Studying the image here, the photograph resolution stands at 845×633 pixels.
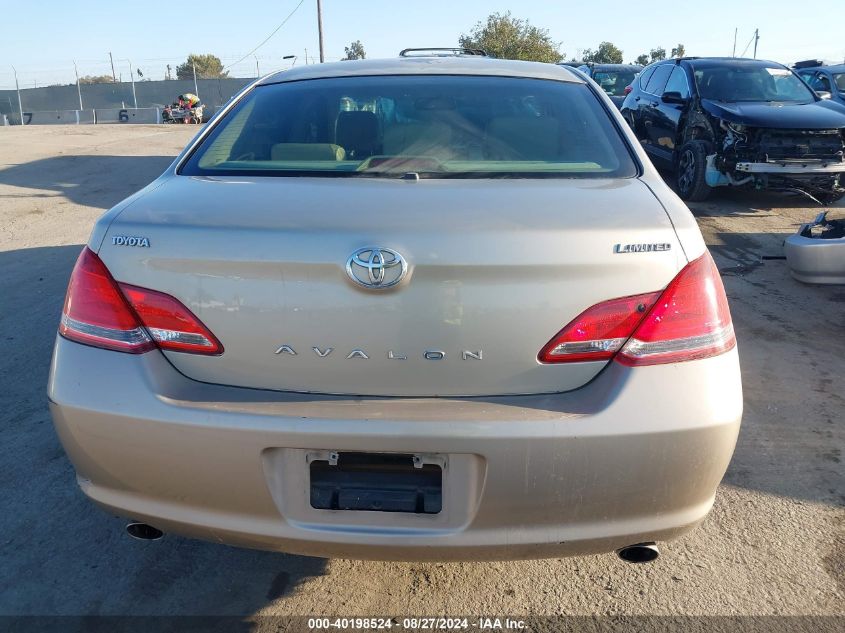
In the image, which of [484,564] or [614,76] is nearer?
[484,564]

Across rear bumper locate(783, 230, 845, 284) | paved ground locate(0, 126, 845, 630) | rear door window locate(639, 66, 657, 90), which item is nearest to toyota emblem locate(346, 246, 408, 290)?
paved ground locate(0, 126, 845, 630)

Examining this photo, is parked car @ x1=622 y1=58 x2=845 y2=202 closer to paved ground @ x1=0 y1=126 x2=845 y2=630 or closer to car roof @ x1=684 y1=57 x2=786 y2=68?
car roof @ x1=684 y1=57 x2=786 y2=68

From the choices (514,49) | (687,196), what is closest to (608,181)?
(687,196)

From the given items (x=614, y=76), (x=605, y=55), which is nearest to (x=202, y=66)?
(x=605, y=55)

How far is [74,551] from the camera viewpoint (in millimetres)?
2494

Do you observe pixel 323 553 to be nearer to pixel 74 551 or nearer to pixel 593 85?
pixel 74 551

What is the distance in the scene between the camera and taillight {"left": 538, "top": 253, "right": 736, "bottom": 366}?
1784 millimetres

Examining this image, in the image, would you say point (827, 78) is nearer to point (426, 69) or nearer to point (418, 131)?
point (426, 69)

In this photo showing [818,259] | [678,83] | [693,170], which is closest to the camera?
[818,259]

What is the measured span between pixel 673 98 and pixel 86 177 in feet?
28.4

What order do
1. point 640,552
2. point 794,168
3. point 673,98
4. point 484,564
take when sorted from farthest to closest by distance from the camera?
point 673,98, point 794,168, point 484,564, point 640,552

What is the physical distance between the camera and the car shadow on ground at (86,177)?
30.6 ft

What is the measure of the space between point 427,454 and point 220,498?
22.1 inches

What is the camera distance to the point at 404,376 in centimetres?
179
